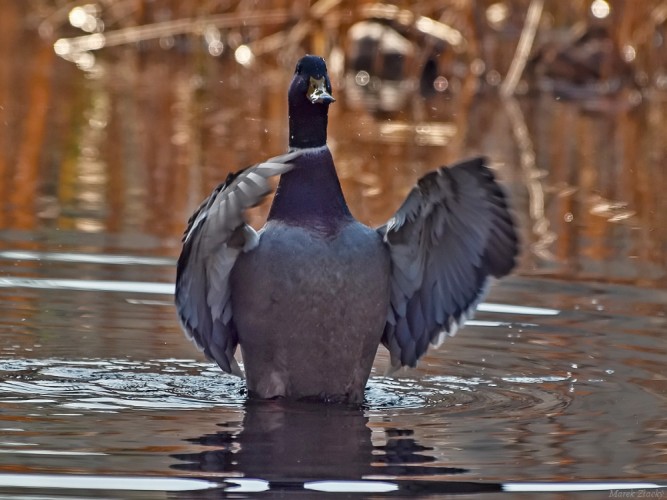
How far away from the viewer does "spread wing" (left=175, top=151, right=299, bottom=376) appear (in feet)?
15.2

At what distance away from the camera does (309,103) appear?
215 inches

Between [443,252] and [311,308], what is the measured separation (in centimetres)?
59

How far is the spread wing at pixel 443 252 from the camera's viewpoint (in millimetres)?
5332

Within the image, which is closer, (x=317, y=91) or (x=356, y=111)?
(x=317, y=91)

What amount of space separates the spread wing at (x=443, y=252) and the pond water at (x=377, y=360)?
0.21 metres

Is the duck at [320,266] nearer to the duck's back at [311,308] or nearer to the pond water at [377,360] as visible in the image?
the duck's back at [311,308]

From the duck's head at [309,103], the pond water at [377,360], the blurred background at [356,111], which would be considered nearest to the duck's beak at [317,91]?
the duck's head at [309,103]

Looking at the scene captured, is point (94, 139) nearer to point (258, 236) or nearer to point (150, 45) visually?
point (258, 236)

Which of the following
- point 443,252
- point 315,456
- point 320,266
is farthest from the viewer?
point 443,252

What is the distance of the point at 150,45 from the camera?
68.3 feet

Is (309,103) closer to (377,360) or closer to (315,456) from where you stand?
(377,360)

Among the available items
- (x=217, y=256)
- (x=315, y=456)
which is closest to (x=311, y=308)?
(x=217, y=256)

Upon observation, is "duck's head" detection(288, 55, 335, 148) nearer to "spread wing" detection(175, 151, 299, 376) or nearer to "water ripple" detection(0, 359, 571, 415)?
"spread wing" detection(175, 151, 299, 376)

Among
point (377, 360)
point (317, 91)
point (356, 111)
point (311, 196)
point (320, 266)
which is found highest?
point (317, 91)
